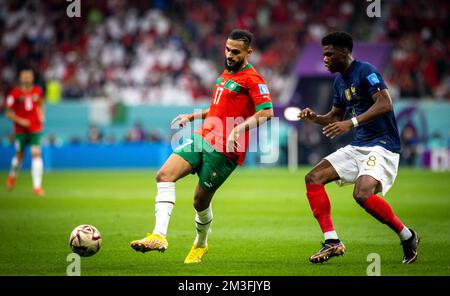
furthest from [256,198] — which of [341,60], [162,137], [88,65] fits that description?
[88,65]

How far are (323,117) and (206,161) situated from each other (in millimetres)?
1525

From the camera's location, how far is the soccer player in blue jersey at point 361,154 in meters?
8.74

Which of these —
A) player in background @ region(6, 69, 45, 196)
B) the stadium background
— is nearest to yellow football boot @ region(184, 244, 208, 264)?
player in background @ region(6, 69, 45, 196)

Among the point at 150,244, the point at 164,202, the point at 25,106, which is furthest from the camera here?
the point at 25,106

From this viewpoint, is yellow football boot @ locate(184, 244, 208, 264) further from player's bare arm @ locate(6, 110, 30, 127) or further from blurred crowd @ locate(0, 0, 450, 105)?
blurred crowd @ locate(0, 0, 450, 105)

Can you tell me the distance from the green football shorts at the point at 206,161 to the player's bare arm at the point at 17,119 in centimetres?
1075

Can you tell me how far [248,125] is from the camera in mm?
8531

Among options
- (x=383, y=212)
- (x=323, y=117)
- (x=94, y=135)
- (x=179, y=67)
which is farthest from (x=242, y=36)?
(x=179, y=67)

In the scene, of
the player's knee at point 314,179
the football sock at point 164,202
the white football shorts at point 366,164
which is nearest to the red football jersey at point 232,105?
the football sock at point 164,202

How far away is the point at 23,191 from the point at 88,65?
12716 millimetres

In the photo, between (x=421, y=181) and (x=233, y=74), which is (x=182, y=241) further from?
(x=421, y=181)

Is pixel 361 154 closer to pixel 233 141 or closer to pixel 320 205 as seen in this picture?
pixel 320 205

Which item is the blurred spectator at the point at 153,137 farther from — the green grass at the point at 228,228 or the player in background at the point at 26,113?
the player in background at the point at 26,113

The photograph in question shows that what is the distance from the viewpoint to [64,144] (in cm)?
3008
